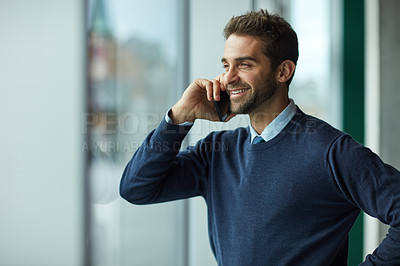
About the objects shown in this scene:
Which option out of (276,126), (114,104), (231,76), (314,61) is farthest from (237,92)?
(314,61)

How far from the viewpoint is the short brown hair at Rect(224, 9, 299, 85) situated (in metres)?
1.38

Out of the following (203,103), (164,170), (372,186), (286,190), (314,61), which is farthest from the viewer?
(314,61)

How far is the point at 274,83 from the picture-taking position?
1419mm

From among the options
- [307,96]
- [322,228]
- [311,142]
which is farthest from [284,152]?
[307,96]

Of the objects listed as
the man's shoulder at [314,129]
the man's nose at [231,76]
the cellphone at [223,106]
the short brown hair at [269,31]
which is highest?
the short brown hair at [269,31]

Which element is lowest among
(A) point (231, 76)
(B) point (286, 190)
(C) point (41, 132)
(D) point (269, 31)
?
(B) point (286, 190)

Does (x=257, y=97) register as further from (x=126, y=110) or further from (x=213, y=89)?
(x=126, y=110)

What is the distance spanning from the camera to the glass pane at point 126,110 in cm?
198

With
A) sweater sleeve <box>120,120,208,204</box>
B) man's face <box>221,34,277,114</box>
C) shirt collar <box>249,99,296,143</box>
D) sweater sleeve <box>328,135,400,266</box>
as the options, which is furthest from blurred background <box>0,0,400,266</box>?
sweater sleeve <box>328,135,400,266</box>

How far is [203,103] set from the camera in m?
1.48

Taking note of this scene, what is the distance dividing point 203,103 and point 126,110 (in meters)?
0.81

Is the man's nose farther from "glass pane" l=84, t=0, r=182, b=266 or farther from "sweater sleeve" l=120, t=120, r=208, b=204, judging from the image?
"glass pane" l=84, t=0, r=182, b=266

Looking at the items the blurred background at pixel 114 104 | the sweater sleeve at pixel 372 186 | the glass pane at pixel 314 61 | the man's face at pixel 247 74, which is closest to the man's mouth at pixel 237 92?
the man's face at pixel 247 74

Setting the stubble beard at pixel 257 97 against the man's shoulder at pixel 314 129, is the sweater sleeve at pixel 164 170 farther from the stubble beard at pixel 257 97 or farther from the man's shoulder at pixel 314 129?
the man's shoulder at pixel 314 129
